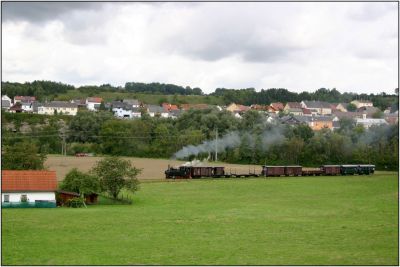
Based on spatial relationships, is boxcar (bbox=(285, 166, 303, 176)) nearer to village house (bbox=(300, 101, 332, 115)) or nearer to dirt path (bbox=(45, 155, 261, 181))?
dirt path (bbox=(45, 155, 261, 181))

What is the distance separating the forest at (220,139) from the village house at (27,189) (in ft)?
99.0

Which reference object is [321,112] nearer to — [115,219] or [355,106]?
[355,106]

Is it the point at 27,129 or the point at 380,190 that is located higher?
the point at 27,129

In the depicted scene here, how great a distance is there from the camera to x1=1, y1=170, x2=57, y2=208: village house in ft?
121

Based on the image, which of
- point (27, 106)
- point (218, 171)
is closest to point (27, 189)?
point (218, 171)

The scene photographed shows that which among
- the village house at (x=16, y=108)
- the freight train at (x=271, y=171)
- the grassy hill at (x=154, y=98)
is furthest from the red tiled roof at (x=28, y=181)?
the grassy hill at (x=154, y=98)

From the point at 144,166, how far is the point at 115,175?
27.7 m

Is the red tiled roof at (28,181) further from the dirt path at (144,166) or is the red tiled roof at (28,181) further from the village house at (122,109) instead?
the village house at (122,109)

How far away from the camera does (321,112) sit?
147375mm

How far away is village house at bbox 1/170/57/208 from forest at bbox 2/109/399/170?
30.2 metres

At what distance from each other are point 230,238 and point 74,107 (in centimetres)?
11162

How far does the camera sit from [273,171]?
203 ft

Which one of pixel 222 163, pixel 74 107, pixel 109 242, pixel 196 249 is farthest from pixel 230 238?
pixel 74 107

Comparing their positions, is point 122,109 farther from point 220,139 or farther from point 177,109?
point 220,139
